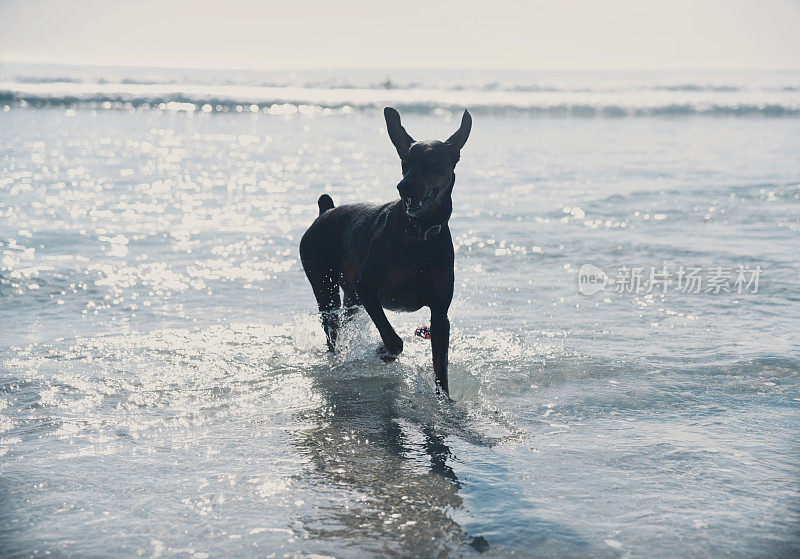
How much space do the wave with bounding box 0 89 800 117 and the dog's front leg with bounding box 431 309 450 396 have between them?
29.6 m

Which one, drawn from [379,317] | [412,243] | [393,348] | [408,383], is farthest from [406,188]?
[408,383]

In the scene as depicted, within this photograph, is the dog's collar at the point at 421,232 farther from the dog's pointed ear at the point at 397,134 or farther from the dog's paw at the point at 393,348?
the dog's paw at the point at 393,348

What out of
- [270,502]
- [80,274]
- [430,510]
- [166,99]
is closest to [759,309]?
[430,510]

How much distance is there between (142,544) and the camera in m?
3.31

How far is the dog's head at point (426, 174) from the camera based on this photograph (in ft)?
15.4

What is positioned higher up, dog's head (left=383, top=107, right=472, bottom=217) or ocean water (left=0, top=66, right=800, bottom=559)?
dog's head (left=383, top=107, right=472, bottom=217)

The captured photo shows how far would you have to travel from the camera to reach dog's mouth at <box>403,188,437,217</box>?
4699mm

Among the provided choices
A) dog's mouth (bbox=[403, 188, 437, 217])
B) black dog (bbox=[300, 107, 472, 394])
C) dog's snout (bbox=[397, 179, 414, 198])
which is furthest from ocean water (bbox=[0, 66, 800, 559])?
dog's snout (bbox=[397, 179, 414, 198])

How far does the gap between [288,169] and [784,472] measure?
13.8 meters

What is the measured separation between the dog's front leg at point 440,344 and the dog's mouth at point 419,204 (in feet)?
2.41

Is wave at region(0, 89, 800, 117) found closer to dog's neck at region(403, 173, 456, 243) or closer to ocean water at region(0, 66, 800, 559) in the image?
Answer: ocean water at region(0, 66, 800, 559)

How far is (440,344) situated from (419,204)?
0.98m

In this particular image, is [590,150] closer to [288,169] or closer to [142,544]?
[288,169]

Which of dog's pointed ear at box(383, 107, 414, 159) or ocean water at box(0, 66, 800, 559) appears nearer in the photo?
ocean water at box(0, 66, 800, 559)
